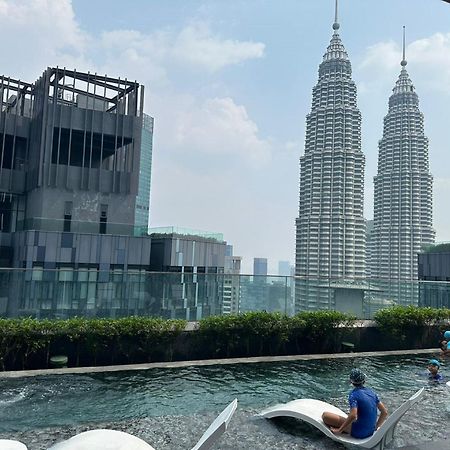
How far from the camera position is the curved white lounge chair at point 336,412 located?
248 inches

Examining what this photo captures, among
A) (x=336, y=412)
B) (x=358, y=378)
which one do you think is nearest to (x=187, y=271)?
(x=336, y=412)

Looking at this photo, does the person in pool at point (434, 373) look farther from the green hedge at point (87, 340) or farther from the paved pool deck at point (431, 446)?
the green hedge at point (87, 340)

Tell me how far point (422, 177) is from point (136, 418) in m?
147

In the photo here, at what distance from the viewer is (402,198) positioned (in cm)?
13612

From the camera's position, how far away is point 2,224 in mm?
37062

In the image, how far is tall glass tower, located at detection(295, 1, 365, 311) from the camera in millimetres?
138250

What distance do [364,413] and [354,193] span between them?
140691 mm

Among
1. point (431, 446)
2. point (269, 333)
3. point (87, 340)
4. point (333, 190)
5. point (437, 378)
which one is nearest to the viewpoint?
point (431, 446)

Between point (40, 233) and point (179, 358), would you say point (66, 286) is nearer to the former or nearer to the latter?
point (179, 358)

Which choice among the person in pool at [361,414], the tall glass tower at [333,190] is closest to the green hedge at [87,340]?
the person in pool at [361,414]

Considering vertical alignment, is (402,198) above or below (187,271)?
above

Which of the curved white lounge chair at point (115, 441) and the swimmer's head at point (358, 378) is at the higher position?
the swimmer's head at point (358, 378)

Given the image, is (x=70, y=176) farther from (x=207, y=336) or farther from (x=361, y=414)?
(x=361, y=414)

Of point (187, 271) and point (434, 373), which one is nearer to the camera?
point (434, 373)
